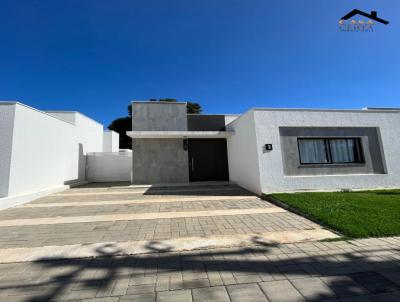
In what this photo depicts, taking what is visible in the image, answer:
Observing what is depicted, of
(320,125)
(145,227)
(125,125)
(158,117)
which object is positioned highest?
(125,125)

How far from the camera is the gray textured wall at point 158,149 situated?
1138 cm

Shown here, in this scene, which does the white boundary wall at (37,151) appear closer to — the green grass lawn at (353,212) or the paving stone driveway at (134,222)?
the paving stone driveway at (134,222)

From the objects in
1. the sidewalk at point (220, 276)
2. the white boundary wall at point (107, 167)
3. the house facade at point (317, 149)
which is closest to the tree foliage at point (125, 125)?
the white boundary wall at point (107, 167)

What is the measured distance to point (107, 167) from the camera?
561 inches

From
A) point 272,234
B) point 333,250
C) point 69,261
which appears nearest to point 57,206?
point 69,261

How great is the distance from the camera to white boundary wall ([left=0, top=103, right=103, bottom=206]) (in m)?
7.06

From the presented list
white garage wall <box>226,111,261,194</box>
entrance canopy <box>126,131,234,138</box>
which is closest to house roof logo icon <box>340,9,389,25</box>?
white garage wall <box>226,111,261,194</box>

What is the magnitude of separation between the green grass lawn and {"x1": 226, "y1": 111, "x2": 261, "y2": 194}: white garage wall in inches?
65.9

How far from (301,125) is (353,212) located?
417 centimetres

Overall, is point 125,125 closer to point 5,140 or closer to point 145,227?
point 5,140

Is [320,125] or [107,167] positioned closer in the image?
[320,125]

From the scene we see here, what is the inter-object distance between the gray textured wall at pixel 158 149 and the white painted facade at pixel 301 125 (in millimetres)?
4395

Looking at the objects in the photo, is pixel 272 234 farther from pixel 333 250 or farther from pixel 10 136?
pixel 10 136

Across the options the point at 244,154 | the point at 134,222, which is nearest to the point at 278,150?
the point at 244,154
